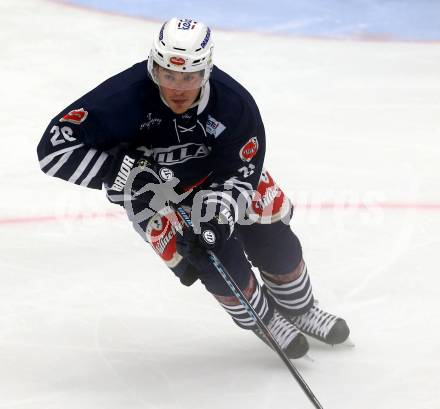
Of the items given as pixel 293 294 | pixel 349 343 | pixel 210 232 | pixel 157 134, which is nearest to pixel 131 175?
pixel 157 134

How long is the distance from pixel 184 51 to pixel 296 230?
1.78 m

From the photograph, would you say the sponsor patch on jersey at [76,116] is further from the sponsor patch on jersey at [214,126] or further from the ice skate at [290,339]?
the ice skate at [290,339]

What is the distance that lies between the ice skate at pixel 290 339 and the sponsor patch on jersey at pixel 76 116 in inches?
40.7

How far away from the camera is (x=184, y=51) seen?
303 cm

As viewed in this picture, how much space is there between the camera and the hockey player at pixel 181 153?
10.2 feet

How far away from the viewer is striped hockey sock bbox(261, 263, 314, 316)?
3.72 metres

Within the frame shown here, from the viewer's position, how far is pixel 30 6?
287 inches

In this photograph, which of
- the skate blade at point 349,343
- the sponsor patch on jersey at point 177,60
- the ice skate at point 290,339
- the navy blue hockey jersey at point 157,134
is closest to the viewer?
the sponsor patch on jersey at point 177,60

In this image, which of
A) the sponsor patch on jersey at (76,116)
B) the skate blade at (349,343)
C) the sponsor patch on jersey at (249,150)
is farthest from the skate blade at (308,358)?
the sponsor patch on jersey at (76,116)

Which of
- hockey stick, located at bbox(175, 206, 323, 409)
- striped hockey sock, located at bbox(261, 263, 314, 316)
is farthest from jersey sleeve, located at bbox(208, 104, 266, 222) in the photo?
striped hockey sock, located at bbox(261, 263, 314, 316)

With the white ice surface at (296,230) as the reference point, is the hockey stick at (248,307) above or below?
above

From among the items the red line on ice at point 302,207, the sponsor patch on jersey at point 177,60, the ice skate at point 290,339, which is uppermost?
the sponsor patch on jersey at point 177,60

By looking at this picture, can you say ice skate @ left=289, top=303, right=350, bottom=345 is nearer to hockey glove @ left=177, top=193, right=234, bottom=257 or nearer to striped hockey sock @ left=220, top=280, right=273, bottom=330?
striped hockey sock @ left=220, top=280, right=273, bottom=330

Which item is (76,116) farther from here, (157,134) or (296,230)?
(296,230)
